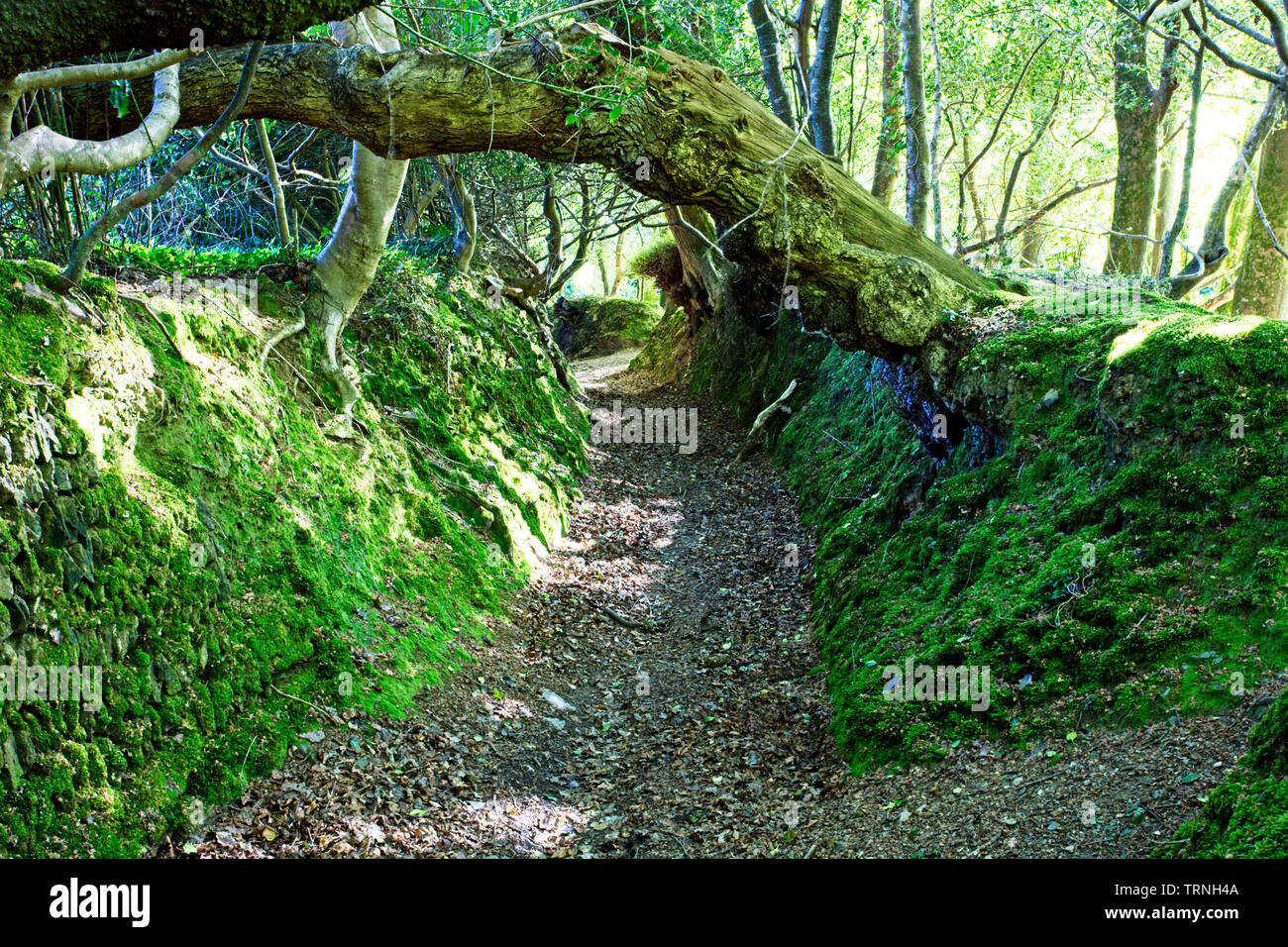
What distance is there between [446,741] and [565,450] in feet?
21.8

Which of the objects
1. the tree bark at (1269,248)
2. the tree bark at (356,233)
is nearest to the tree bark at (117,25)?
the tree bark at (356,233)

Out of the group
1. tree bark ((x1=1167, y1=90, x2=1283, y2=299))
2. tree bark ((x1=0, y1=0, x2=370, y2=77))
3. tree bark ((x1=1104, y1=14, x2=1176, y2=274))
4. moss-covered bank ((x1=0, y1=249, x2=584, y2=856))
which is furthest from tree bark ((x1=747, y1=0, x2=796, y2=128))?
tree bark ((x1=0, y1=0, x2=370, y2=77))

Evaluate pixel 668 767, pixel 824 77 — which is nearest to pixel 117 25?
pixel 668 767

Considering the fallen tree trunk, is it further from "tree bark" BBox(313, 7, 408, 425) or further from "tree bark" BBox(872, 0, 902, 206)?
"tree bark" BBox(872, 0, 902, 206)

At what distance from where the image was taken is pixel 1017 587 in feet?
17.3

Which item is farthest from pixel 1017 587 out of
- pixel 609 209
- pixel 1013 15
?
pixel 609 209

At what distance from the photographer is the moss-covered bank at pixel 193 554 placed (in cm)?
360

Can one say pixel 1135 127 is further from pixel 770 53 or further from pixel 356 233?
pixel 356 233

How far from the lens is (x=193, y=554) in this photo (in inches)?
183

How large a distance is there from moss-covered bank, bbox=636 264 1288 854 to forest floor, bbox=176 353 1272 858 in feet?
0.96

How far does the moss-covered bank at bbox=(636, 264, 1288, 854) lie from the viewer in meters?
4.28

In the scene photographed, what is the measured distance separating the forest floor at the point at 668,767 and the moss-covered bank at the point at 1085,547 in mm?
292

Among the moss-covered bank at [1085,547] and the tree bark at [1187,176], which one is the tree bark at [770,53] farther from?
the moss-covered bank at [1085,547]

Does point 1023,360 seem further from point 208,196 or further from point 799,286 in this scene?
point 208,196
